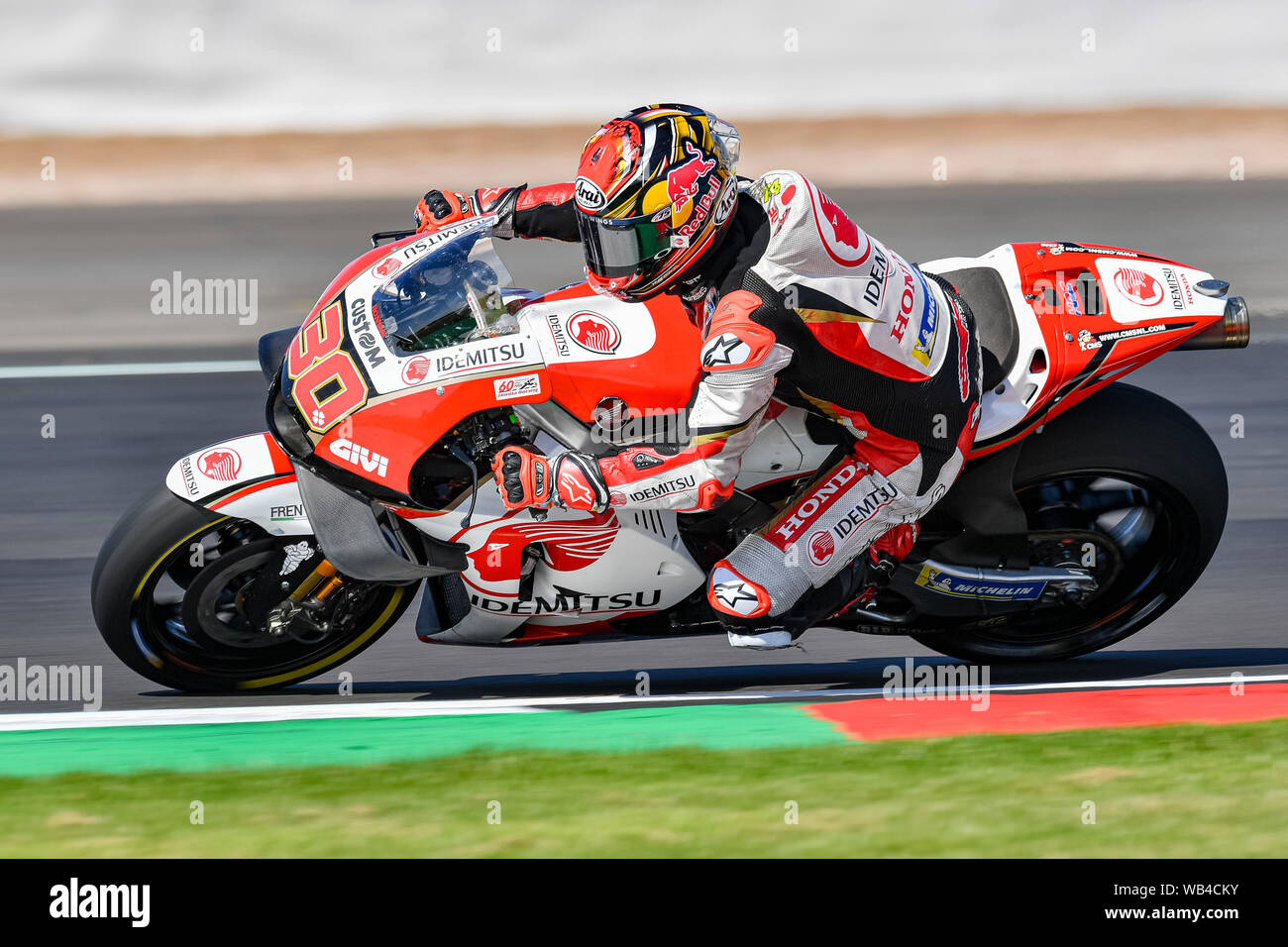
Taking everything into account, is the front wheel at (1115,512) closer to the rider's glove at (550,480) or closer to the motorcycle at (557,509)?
the motorcycle at (557,509)

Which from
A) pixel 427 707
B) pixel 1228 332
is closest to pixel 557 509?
pixel 427 707

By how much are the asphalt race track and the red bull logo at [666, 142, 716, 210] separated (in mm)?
1799

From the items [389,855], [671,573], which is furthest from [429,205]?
[389,855]

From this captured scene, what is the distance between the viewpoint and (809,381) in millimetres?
3879

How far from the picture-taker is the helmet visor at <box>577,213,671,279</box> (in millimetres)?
3680

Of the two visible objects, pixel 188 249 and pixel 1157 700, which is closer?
pixel 1157 700

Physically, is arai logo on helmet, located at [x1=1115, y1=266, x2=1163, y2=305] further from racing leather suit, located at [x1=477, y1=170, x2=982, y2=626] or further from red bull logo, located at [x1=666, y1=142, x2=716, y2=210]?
red bull logo, located at [x1=666, y1=142, x2=716, y2=210]

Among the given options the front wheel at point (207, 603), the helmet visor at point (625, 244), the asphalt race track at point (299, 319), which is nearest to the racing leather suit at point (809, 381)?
the helmet visor at point (625, 244)

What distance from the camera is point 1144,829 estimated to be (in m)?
3.58

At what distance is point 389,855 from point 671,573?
124 cm

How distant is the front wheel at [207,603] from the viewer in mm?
4422

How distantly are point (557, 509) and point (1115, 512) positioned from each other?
173cm

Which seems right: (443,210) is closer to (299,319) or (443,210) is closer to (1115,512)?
(1115,512)
